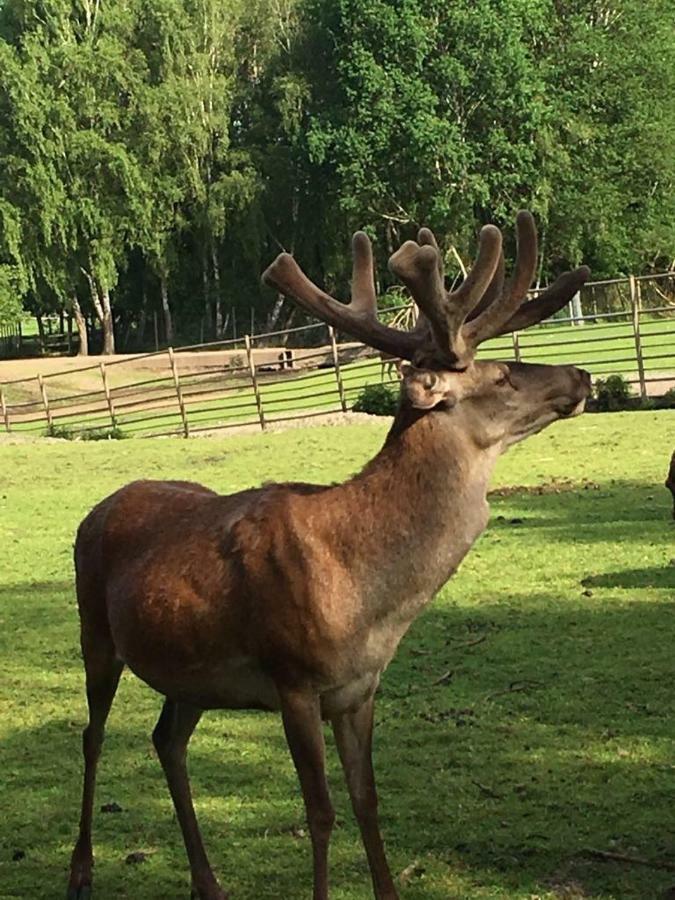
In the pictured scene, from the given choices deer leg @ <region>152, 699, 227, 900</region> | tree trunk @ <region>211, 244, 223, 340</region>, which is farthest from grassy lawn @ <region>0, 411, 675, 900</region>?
tree trunk @ <region>211, 244, 223, 340</region>

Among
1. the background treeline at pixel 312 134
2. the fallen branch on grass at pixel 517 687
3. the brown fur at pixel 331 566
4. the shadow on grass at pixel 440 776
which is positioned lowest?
the fallen branch on grass at pixel 517 687

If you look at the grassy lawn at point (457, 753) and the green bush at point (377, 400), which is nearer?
the grassy lawn at point (457, 753)

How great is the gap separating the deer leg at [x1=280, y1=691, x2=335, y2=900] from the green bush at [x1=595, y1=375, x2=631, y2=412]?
1802cm

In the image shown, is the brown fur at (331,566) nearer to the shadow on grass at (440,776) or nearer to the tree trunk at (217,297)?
the shadow on grass at (440,776)

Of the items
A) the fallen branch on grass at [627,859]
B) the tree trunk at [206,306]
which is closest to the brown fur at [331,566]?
the fallen branch on grass at [627,859]

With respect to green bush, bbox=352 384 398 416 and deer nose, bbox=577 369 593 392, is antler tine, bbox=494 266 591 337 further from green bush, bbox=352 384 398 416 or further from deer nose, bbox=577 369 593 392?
green bush, bbox=352 384 398 416

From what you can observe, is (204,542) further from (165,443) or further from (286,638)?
(165,443)

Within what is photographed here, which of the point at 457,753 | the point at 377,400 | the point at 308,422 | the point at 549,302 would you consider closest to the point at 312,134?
the point at 377,400

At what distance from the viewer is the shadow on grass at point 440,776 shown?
4.76 metres

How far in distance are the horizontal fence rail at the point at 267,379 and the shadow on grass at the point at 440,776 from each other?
13541 millimetres

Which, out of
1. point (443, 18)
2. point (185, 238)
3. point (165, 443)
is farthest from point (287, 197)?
point (165, 443)

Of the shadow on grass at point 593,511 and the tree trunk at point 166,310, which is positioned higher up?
the tree trunk at point 166,310

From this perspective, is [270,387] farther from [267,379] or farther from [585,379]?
[585,379]

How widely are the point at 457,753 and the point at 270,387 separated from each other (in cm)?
2884
